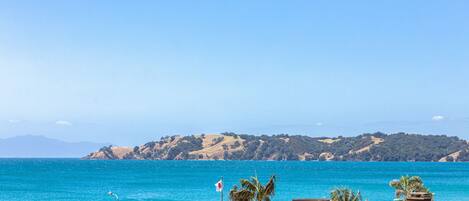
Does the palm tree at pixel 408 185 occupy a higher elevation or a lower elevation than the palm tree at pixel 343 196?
higher

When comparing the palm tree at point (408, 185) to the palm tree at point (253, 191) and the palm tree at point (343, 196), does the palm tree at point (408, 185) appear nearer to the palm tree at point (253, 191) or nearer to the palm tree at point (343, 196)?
the palm tree at point (343, 196)

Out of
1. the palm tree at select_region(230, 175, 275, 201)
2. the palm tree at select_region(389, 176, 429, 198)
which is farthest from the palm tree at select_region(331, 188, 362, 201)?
the palm tree at select_region(389, 176, 429, 198)

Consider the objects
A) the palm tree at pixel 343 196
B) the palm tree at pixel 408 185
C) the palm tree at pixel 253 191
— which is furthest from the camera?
the palm tree at pixel 408 185

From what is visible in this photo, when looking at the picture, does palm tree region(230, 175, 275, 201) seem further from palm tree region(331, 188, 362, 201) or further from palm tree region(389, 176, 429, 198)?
palm tree region(389, 176, 429, 198)

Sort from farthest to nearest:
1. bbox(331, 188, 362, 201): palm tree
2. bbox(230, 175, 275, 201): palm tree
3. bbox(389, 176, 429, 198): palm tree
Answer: bbox(389, 176, 429, 198): palm tree < bbox(331, 188, 362, 201): palm tree < bbox(230, 175, 275, 201): palm tree

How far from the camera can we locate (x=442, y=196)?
148 meters

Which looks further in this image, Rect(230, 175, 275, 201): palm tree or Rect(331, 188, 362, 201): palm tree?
Rect(331, 188, 362, 201): palm tree

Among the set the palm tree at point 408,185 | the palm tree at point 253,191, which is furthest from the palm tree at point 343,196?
the palm tree at point 408,185

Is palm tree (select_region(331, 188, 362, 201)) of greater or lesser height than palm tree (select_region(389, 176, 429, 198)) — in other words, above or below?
below

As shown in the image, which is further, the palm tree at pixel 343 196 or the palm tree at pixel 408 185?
the palm tree at pixel 408 185

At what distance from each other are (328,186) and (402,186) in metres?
113

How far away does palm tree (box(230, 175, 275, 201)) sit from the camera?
50625 mm

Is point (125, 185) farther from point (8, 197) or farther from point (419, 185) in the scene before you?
point (419, 185)

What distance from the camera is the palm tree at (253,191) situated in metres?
50.6
